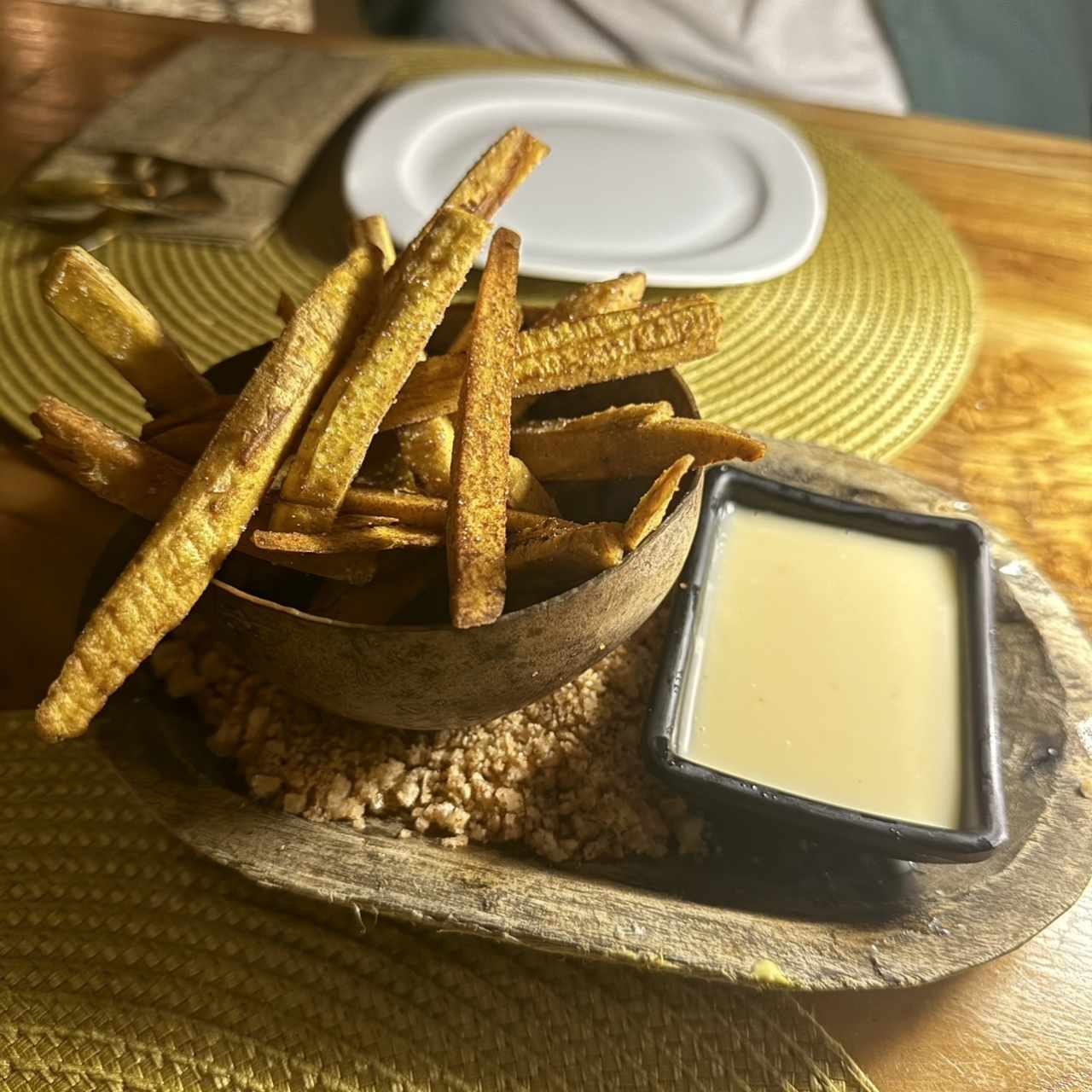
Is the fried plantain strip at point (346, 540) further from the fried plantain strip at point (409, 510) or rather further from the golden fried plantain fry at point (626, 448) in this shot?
the golden fried plantain fry at point (626, 448)

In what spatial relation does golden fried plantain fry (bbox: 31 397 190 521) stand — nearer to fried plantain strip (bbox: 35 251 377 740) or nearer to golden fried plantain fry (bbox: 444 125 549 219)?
fried plantain strip (bbox: 35 251 377 740)

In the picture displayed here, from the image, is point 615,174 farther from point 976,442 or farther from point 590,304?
point 590,304

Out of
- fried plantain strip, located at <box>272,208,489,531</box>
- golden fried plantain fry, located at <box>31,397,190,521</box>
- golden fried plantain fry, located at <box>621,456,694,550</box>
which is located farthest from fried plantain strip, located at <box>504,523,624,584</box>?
golden fried plantain fry, located at <box>31,397,190,521</box>

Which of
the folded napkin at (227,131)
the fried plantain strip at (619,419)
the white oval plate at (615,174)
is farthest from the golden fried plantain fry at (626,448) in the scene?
the folded napkin at (227,131)

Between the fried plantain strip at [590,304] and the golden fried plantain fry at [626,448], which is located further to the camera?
the fried plantain strip at [590,304]

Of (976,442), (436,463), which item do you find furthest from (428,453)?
(976,442)

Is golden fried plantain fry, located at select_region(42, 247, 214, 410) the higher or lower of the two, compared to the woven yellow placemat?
higher
